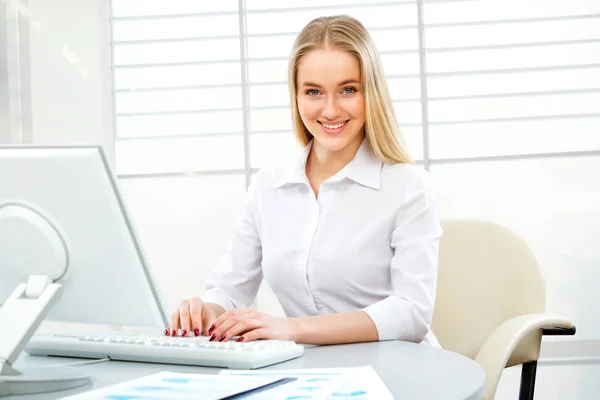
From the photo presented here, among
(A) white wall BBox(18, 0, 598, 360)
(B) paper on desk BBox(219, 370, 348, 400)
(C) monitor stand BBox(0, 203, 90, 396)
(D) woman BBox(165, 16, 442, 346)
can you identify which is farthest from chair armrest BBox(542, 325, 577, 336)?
(A) white wall BBox(18, 0, 598, 360)

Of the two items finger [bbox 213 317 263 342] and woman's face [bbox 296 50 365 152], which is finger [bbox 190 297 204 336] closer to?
finger [bbox 213 317 263 342]

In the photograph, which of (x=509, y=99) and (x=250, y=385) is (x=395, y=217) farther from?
(x=509, y=99)

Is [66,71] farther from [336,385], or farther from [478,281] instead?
[336,385]

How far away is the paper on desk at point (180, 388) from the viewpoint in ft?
2.66

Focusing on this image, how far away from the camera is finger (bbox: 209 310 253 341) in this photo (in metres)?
1.27

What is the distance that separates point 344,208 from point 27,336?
0.91 meters

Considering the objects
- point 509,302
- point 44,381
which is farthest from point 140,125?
point 44,381

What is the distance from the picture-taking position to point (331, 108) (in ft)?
5.61

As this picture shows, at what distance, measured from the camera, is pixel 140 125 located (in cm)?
350

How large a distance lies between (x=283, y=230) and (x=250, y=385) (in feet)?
3.18

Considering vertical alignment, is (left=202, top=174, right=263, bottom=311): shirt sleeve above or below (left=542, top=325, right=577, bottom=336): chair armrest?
above

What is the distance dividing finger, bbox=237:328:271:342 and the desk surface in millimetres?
78

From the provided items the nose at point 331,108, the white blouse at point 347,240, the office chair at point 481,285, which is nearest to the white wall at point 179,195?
the office chair at point 481,285

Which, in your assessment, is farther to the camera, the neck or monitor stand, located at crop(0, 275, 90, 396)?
the neck
